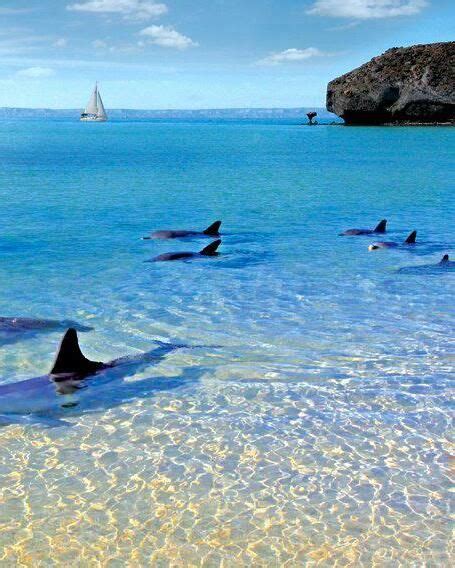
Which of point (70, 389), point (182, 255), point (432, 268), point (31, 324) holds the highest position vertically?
point (70, 389)

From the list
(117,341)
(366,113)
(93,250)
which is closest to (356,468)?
(117,341)

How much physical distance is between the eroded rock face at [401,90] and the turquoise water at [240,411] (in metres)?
121

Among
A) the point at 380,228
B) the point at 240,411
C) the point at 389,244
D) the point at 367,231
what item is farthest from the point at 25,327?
the point at 380,228

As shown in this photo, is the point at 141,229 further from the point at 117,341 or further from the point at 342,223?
the point at 117,341

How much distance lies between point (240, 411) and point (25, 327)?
5.42 m

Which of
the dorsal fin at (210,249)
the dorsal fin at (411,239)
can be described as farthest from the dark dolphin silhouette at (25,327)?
the dorsal fin at (411,239)

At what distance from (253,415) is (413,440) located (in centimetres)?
212

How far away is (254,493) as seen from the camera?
828 centimetres

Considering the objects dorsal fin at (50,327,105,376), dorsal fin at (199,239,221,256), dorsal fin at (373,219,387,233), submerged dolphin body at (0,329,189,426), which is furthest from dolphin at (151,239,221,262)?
dorsal fin at (50,327,105,376)

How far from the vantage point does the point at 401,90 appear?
139875 millimetres

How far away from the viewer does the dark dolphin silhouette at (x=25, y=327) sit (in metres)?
13.4

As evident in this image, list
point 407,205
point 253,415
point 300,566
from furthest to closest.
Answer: point 407,205 < point 253,415 < point 300,566

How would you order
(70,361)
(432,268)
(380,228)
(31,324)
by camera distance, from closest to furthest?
1. (70,361)
2. (31,324)
3. (432,268)
4. (380,228)

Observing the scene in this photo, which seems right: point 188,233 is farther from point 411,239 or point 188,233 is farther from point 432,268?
point 432,268
